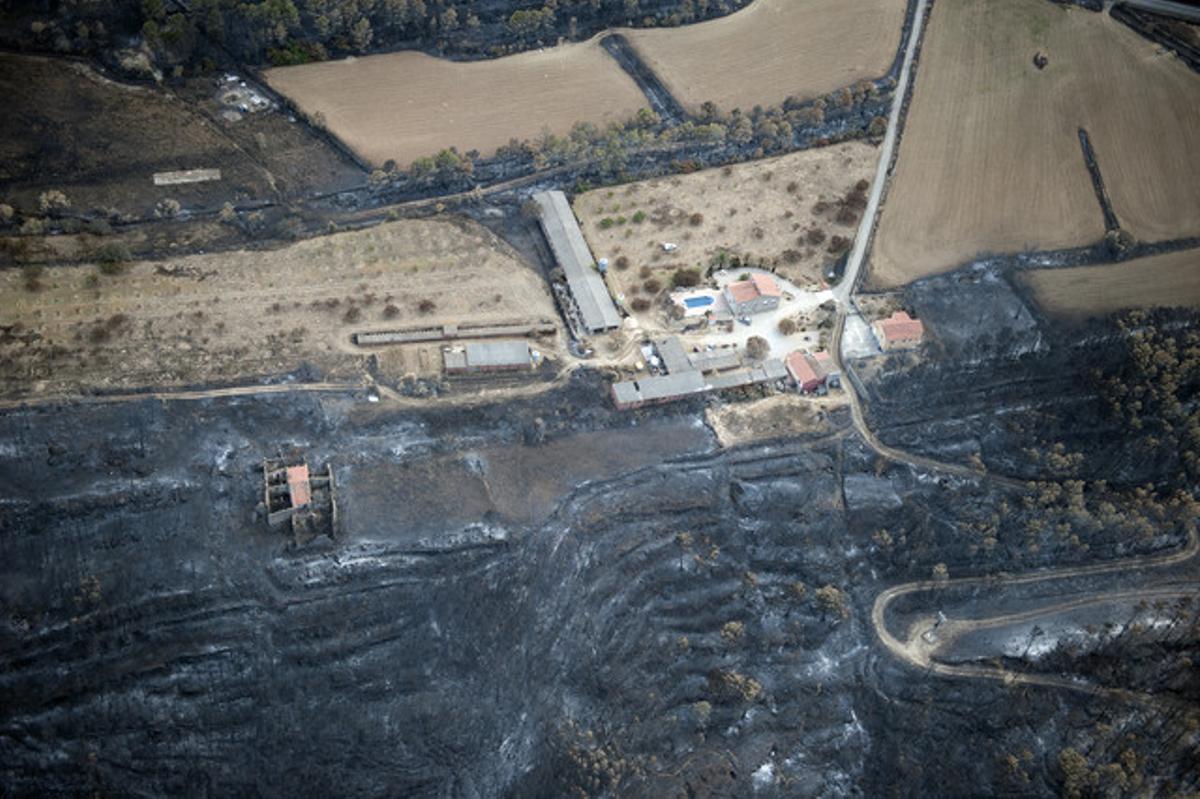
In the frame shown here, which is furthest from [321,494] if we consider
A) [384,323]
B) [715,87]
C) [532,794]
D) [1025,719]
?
[715,87]

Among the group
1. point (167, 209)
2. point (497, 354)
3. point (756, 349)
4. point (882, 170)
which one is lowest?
point (756, 349)

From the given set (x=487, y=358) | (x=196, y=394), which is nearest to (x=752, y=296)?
(x=487, y=358)

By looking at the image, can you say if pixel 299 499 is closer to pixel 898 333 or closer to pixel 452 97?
pixel 452 97

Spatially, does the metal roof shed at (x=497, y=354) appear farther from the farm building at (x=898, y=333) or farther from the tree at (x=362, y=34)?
the tree at (x=362, y=34)

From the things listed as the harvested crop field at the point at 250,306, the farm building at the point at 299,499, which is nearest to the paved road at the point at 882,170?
the harvested crop field at the point at 250,306

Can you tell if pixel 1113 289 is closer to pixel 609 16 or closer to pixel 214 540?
pixel 609 16
